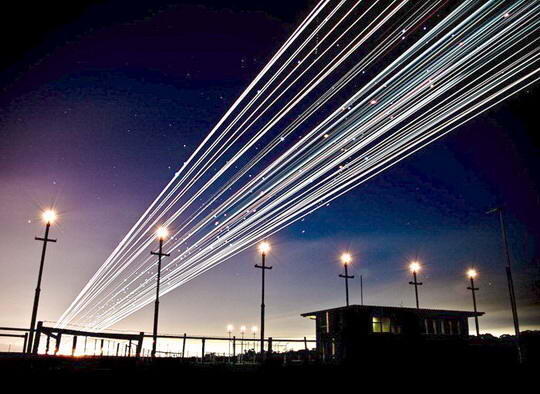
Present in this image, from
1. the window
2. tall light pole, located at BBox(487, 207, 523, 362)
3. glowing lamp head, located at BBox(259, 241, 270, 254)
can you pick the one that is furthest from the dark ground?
the window

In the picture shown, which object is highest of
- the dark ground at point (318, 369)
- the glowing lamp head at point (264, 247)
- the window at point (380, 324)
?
the glowing lamp head at point (264, 247)

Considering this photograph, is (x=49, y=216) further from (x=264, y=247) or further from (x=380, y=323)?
(x=380, y=323)

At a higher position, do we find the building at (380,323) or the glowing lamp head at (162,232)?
the glowing lamp head at (162,232)

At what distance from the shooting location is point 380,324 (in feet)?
115

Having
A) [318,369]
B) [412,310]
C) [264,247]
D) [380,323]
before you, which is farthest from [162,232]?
[412,310]

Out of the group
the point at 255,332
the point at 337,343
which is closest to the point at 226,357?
the point at 337,343

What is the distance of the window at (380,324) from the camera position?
1369 inches

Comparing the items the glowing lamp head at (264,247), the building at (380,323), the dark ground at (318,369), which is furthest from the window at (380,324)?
the dark ground at (318,369)

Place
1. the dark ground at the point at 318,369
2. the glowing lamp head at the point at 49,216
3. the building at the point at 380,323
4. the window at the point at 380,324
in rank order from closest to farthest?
the dark ground at the point at 318,369 < the glowing lamp head at the point at 49,216 < the building at the point at 380,323 < the window at the point at 380,324

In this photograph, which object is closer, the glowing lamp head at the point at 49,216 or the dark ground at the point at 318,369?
the dark ground at the point at 318,369

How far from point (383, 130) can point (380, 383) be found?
284 inches

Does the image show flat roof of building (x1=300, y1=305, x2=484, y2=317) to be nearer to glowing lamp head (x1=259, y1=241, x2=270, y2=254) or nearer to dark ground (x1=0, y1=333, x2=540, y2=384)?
glowing lamp head (x1=259, y1=241, x2=270, y2=254)

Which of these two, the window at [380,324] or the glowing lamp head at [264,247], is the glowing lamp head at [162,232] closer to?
the glowing lamp head at [264,247]

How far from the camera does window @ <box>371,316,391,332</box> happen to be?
34781mm
